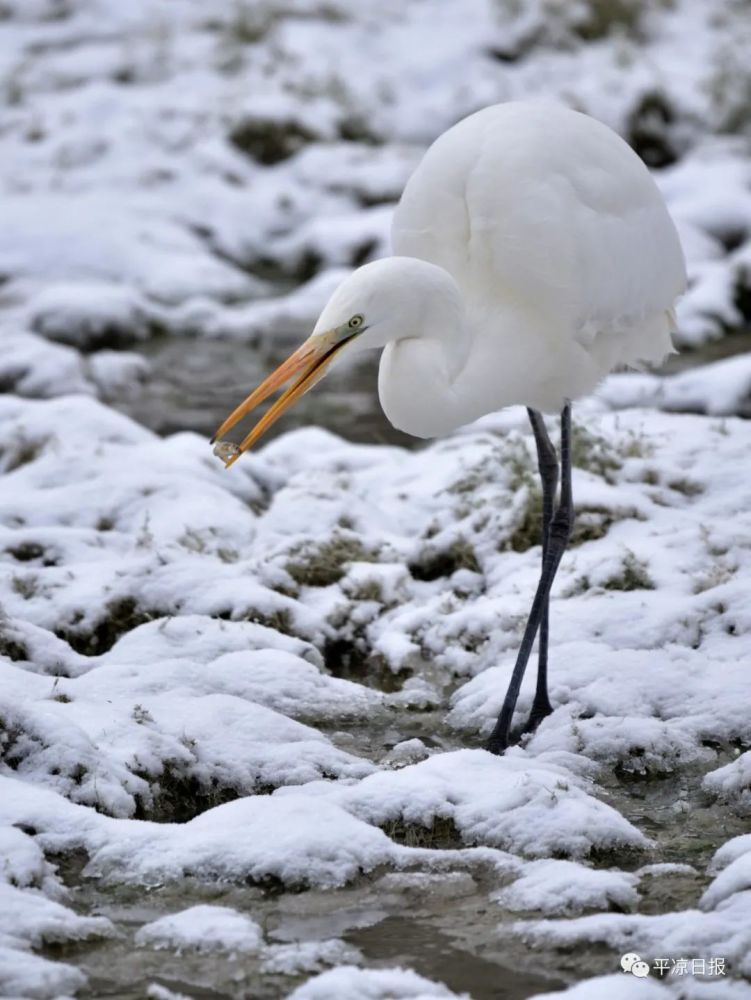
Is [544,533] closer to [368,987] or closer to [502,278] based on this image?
[502,278]

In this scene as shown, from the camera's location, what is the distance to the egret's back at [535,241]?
448 centimetres

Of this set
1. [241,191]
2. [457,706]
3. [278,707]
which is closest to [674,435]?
[457,706]

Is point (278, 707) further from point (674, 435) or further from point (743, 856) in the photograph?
point (674, 435)

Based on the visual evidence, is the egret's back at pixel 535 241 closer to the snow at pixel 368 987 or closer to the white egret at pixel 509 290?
the white egret at pixel 509 290

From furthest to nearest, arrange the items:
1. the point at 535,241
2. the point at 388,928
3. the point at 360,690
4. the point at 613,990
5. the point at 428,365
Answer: the point at 360,690 < the point at 535,241 < the point at 428,365 < the point at 388,928 < the point at 613,990

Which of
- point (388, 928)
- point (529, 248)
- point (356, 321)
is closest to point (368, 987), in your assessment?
point (388, 928)

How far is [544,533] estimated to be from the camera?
498cm

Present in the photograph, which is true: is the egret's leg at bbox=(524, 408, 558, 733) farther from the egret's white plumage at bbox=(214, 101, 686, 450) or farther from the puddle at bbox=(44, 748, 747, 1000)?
the puddle at bbox=(44, 748, 747, 1000)

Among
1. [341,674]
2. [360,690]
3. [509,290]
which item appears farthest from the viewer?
[341,674]

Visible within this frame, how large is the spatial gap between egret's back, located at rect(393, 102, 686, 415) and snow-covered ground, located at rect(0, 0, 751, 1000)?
893 mm

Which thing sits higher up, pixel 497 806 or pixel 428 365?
pixel 428 365

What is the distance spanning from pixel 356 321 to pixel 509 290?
0.68 metres

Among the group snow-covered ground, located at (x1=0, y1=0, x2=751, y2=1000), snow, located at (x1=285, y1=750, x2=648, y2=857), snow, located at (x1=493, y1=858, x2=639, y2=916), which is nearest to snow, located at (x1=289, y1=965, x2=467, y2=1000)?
snow-covered ground, located at (x1=0, y1=0, x2=751, y2=1000)

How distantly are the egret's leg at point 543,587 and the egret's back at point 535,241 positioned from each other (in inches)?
9.4
